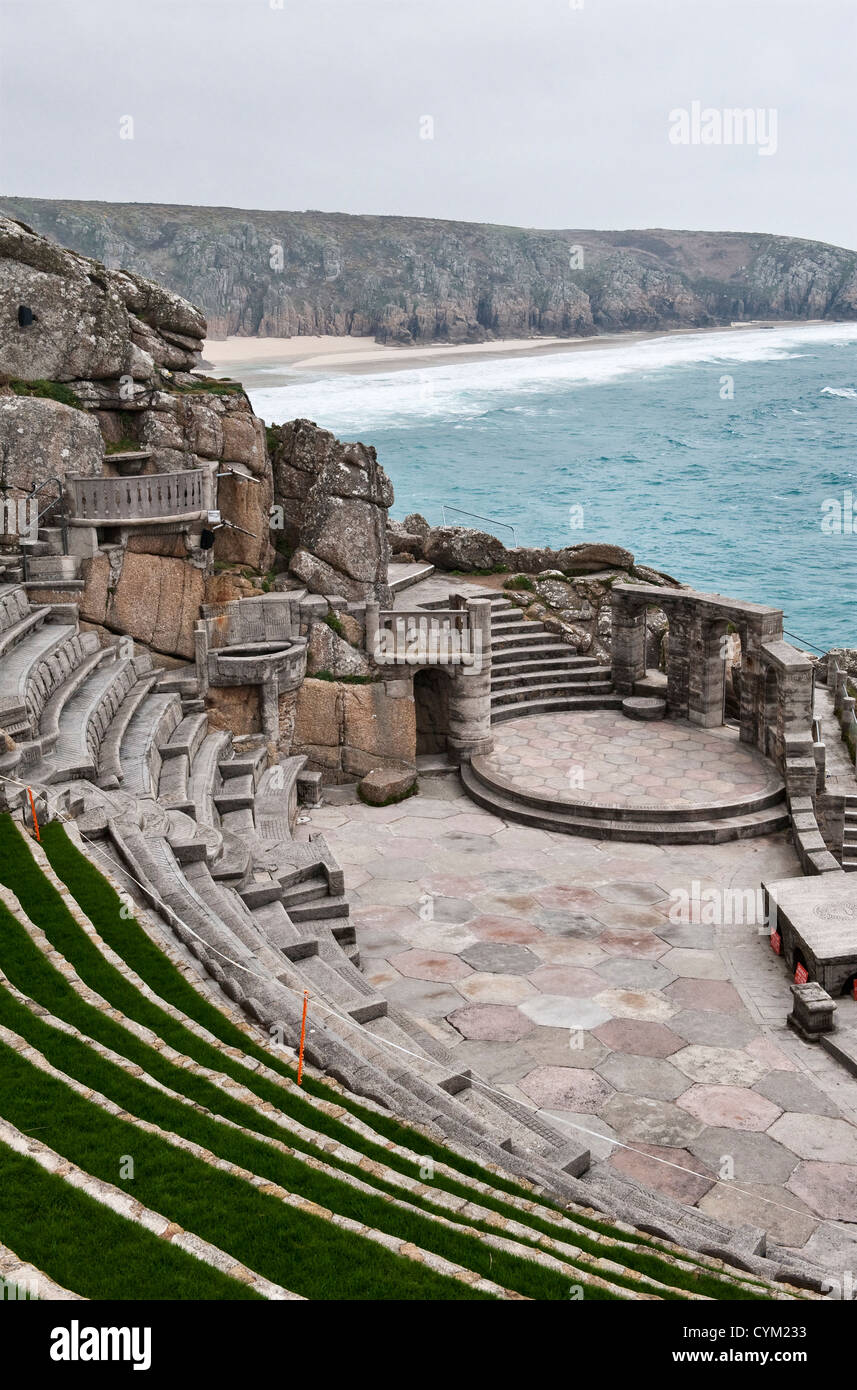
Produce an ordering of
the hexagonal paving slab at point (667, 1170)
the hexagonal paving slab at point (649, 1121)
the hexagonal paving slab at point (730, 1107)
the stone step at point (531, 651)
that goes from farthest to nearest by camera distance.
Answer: the stone step at point (531, 651)
the hexagonal paving slab at point (730, 1107)
the hexagonal paving slab at point (649, 1121)
the hexagonal paving slab at point (667, 1170)

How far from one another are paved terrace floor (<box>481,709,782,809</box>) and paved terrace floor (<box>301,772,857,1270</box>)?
1.27 m

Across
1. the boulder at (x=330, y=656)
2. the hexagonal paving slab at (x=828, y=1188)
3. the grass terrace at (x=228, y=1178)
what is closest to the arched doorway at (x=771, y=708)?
the boulder at (x=330, y=656)

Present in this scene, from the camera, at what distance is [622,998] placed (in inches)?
656

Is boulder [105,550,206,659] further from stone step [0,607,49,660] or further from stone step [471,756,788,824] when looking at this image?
stone step [471,756,788,824]

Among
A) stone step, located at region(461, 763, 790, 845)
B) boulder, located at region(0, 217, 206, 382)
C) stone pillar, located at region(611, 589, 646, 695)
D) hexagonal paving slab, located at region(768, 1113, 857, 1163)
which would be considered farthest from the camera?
stone pillar, located at region(611, 589, 646, 695)

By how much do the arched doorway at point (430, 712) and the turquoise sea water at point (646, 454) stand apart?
97.0ft

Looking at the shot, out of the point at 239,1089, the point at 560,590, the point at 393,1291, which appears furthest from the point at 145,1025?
the point at 560,590

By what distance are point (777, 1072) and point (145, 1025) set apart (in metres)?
8.33

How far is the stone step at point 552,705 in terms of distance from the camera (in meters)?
28.4

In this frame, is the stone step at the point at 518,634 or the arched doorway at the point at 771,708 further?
the stone step at the point at 518,634

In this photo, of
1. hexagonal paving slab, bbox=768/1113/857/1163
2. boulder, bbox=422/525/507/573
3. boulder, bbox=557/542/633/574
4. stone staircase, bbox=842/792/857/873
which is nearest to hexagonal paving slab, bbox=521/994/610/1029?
hexagonal paving slab, bbox=768/1113/857/1163

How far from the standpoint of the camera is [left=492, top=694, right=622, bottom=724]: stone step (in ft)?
93.2

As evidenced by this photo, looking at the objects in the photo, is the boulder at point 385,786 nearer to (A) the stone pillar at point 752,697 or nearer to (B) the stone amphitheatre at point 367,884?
(B) the stone amphitheatre at point 367,884
